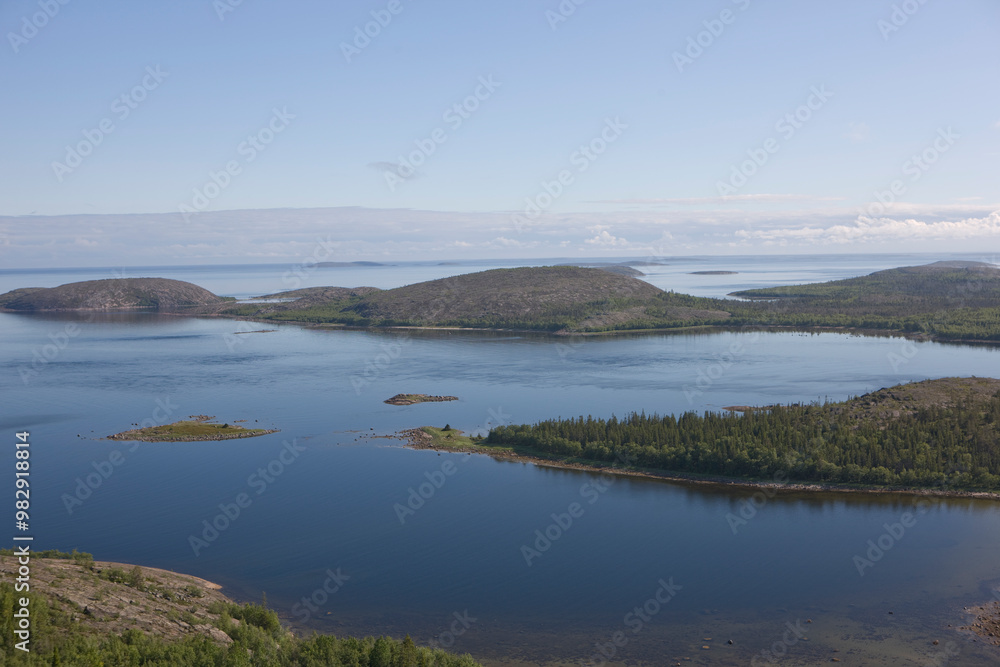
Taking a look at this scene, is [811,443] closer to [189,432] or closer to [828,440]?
[828,440]

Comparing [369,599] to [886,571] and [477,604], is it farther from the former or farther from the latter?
[886,571]

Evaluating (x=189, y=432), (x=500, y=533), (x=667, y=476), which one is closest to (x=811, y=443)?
(x=667, y=476)

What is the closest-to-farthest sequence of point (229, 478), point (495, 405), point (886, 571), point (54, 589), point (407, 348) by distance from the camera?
point (54, 589) < point (886, 571) < point (229, 478) < point (495, 405) < point (407, 348)

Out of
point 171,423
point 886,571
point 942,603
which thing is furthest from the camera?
point 171,423

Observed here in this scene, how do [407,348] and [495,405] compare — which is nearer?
[495,405]

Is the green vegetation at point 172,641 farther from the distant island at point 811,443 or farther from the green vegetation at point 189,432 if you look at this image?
the green vegetation at point 189,432

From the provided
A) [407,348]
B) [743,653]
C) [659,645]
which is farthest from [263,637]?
[407,348]

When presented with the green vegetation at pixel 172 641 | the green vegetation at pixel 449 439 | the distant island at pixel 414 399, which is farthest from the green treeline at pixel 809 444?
the green vegetation at pixel 172 641
